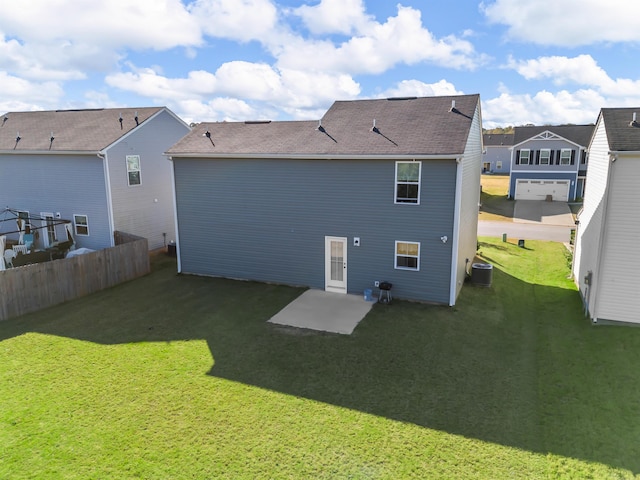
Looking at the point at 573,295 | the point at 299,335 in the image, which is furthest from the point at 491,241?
the point at 299,335

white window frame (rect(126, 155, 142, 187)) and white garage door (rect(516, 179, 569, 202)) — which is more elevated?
white window frame (rect(126, 155, 142, 187))

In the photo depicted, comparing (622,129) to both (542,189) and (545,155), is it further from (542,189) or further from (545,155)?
(542,189)

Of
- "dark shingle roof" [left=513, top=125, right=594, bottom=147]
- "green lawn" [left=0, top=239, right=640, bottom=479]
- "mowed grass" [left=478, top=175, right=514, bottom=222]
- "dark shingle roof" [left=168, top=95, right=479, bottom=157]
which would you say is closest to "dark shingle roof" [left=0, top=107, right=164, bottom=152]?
"dark shingle roof" [left=168, top=95, right=479, bottom=157]

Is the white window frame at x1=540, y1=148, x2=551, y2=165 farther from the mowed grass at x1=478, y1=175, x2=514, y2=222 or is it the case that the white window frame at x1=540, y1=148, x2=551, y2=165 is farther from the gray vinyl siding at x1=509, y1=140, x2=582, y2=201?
the mowed grass at x1=478, y1=175, x2=514, y2=222

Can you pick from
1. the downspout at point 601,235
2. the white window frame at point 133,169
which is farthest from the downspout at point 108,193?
the downspout at point 601,235

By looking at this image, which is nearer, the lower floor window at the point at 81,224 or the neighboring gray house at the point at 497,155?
the lower floor window at the point at 81,224

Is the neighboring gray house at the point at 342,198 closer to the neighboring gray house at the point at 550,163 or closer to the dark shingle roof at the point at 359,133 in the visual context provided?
the dark shingle roof at the point at 359,133
